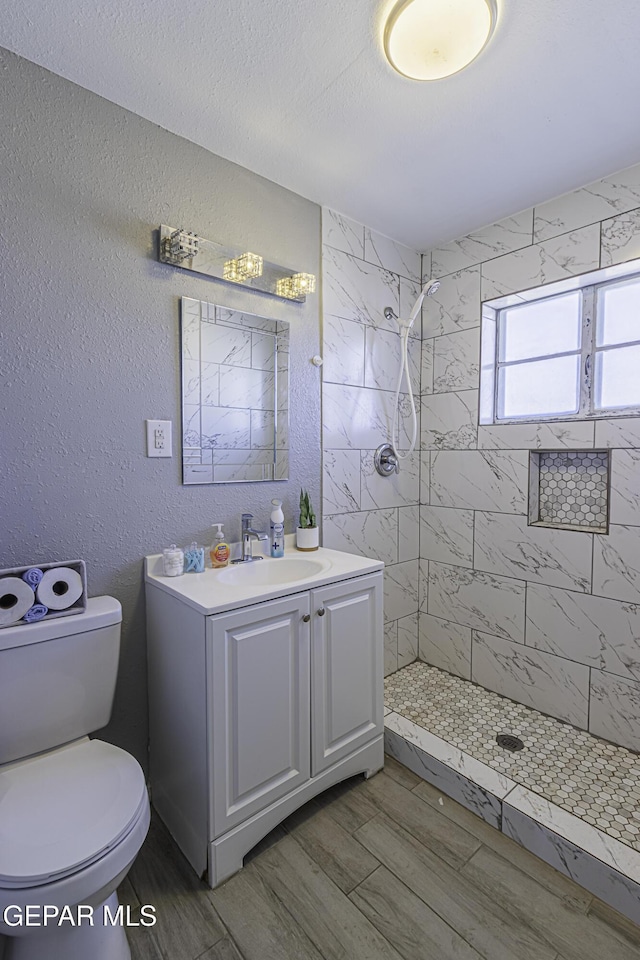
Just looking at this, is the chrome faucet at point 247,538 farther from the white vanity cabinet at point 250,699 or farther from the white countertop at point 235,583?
the white vanity cabinet at point 250,699

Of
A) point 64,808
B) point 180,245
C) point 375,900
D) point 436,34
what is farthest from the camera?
point 180,245

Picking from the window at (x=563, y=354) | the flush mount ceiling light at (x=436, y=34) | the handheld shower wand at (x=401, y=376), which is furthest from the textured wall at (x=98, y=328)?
the window at (x=563, y=354)

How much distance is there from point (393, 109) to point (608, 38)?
62 cm

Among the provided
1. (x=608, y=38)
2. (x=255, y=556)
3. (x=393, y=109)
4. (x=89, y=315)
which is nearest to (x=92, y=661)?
(x=255, y=556)

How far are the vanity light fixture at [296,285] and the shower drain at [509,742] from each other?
208 centimetres

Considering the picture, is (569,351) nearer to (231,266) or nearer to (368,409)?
(368,409)

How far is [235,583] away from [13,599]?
71 centimetres

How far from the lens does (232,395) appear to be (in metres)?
1.80

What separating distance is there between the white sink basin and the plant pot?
13 centimetres

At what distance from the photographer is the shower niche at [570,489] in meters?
2.02

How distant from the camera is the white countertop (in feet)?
4.37

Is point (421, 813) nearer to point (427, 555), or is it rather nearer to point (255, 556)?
point (255, 556)

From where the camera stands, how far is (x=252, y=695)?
1382 mm

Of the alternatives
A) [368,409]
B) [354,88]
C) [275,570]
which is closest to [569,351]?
[368,409]
